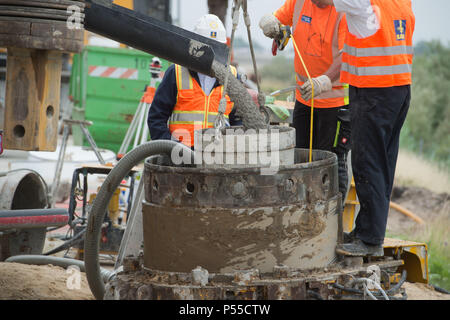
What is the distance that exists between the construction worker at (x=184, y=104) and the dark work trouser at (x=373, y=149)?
1.66m

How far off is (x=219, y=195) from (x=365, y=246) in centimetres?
105

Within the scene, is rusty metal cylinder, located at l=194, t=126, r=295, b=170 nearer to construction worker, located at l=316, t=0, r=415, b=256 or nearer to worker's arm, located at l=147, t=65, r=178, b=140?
construction worker, located at l=316, t=0, r=415, b=256

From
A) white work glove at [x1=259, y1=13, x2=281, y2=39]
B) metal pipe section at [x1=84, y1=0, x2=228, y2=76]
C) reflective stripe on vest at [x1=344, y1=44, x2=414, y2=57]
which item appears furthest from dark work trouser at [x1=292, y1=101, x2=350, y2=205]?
metal pipe section at [x1=84, y1=0, x2=228, y2=76]

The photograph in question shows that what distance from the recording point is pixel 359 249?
155 inches

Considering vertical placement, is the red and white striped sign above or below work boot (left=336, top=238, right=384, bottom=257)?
above

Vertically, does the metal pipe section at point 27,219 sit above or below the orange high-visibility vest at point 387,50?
below

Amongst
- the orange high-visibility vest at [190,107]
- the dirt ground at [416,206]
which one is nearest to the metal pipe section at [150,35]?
the orange high-visibility vest at [190,107]

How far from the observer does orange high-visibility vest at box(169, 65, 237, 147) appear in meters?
5.41

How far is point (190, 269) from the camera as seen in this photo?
3.53 m

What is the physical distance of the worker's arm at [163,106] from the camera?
5.40m

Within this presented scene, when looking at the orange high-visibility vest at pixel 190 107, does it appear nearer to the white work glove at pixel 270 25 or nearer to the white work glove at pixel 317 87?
the white work glove at pixel 270 25

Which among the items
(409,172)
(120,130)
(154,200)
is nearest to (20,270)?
(154,200)

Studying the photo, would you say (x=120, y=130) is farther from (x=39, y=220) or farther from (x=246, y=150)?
(x=246, y=150)

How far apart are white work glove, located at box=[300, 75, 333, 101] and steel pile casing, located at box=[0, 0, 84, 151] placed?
177 cm
